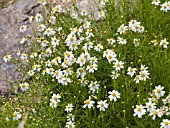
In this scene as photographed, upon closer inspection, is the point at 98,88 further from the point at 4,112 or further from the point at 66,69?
the point at 4,112

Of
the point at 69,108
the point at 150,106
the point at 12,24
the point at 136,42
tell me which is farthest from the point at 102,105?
the point at 12,24

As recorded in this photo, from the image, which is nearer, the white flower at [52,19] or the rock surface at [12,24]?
the white flower at [52,19]

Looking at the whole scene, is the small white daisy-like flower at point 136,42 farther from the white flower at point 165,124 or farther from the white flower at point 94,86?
the white flower at point 165,124

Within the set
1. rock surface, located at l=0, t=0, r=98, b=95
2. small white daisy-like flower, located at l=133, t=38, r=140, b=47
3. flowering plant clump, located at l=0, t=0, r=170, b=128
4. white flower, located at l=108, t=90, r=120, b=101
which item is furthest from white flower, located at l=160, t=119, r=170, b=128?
rock surface, located at l=0, t=0, r=98, b=95

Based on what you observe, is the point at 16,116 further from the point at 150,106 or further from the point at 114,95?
the point at 150,106

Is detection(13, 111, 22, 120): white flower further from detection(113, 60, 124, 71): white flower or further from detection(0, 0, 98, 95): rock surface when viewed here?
detection(0, 0, 98, 95): rock surface

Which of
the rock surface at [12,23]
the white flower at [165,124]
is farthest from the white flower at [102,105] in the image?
the rock surface at [12,23]
